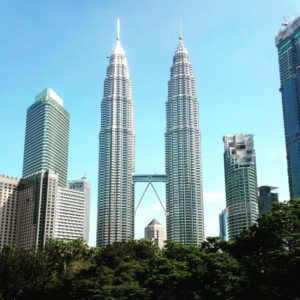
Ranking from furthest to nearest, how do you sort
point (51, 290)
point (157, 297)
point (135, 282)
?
point (51, 290) < point (135, 282) < point (157, 297)

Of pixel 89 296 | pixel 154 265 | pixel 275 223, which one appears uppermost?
pixel 275 223

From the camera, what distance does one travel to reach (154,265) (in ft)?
169

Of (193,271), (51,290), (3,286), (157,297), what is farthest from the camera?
(3,286)

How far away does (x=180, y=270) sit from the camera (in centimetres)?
4844

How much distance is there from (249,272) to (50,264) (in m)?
36.9

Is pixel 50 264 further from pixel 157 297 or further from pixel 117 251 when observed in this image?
pixel 157 297

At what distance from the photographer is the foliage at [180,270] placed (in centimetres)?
3859

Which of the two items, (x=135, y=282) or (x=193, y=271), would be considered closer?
(x=193, y=271)

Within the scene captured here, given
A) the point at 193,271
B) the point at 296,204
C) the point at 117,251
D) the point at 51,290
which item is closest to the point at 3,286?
the point at 51,290

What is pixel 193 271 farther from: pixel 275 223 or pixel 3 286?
pixel 3 286

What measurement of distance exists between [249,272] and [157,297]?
10.3m

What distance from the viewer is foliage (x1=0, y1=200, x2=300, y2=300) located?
38.6 m

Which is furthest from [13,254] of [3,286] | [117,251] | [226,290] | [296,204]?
[296,204]

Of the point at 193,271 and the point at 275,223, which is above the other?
the point at 275,223
